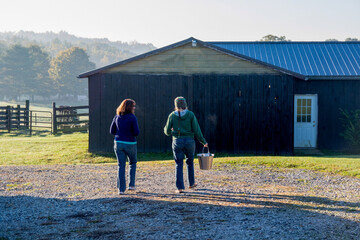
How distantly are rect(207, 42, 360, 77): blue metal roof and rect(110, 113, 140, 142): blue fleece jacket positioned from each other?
1174cm

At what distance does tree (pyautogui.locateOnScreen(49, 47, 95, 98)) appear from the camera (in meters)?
86.2

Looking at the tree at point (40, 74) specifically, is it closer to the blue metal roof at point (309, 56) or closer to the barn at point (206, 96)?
the blue metal roof at point (309, 56)

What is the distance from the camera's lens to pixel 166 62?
16.9 meters

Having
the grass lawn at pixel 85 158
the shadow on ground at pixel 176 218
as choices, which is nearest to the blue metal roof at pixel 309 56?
the grass lawn at pixel 85 158

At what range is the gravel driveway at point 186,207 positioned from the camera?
6.47 meters

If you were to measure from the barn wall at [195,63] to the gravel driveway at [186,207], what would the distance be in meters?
5.97

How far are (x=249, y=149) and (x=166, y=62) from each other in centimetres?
441

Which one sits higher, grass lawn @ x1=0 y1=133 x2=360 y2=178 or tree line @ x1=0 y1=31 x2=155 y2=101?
tree line @ x1=0 y1=31 x2=155 y2=101

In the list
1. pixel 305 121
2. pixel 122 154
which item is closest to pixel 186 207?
Answer: pixel 122 154

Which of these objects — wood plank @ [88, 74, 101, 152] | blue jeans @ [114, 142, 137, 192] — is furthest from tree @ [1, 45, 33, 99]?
blue jeans @ [114, 142, 137, 192]

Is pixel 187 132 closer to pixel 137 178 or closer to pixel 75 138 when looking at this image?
pixel 137 178

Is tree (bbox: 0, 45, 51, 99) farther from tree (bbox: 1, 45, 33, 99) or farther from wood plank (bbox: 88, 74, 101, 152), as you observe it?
wood plank (bbox: 88, 74, 101, 152)

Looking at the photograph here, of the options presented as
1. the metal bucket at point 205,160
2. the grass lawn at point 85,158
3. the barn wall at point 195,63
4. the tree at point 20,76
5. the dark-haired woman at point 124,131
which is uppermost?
the tree at point 20,76

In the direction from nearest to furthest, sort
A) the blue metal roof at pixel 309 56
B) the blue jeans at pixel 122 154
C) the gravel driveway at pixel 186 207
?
1. the gravel driveway at pixel 186 207
2. the blue jeans at pixel 122 154
3. the blue metal roof at pixel 309 56
